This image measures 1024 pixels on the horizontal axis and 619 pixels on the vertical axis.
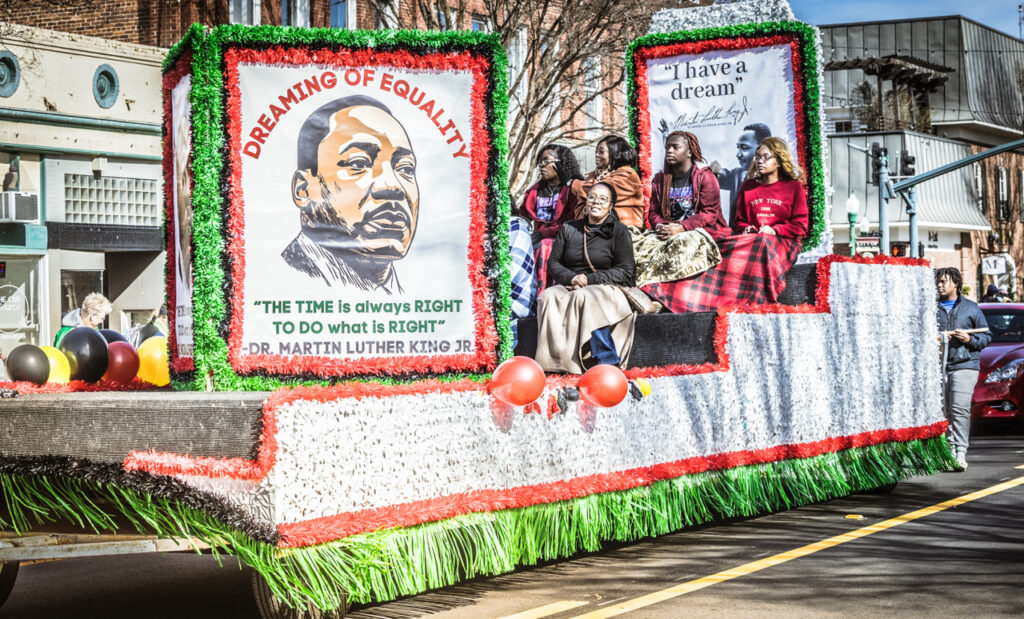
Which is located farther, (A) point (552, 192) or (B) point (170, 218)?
(A) point (552, 192)

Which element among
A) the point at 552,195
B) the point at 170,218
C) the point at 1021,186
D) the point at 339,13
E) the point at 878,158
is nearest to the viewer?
the point at 170,218

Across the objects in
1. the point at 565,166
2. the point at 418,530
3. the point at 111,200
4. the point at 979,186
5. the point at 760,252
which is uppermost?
the point at 979,186

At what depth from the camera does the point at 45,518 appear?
5574 mm

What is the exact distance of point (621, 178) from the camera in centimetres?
1027

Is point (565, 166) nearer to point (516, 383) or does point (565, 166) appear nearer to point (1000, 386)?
point (516, 383)

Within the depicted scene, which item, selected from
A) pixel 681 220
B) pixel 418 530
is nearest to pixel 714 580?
pixel 418 530

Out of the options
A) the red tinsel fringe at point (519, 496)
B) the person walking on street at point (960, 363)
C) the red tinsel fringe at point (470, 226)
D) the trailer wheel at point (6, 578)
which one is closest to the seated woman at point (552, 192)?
the red tinsel fringe at point (519, 496)

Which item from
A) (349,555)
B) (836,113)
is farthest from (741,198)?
(836,113)

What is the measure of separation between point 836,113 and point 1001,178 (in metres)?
6.90

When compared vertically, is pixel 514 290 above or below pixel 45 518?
above

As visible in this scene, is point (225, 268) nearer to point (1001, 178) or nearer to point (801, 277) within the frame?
point (801, 277)

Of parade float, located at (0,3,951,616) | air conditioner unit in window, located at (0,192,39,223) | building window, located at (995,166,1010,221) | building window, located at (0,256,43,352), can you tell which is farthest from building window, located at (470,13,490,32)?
building window, located at (995,166,1010,221)

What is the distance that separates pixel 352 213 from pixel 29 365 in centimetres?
200

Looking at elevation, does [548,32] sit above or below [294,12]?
below
